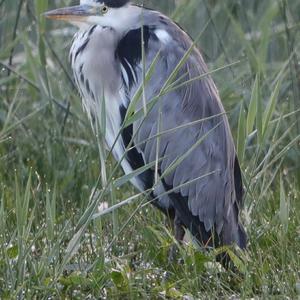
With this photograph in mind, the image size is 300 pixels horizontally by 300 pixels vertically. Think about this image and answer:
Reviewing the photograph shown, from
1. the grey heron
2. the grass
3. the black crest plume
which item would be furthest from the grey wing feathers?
the black crest plume

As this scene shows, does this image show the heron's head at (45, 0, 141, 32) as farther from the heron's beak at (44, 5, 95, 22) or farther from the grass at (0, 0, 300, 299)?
the grass at (0, 0, 300, 299)

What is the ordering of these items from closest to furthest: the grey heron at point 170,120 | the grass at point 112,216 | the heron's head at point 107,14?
the grass at point 112,216, the grey heron at point 170,120, the heron's head at point 107,14

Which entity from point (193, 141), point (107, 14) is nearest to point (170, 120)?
point (193, 141)

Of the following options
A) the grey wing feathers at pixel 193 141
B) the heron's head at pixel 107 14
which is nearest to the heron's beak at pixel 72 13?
the heron's head at pixel 107 14

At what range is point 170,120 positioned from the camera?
14.6 feet

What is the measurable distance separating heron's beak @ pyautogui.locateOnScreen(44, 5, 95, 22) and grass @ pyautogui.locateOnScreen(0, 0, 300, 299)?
0.20 ft

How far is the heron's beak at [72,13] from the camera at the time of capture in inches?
176

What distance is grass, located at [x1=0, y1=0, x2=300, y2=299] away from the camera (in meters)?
3.51

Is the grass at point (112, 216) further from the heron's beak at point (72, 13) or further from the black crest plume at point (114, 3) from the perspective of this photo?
the black crest plume at point (114, 3)

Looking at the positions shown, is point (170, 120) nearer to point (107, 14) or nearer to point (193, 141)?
point (193, 141)

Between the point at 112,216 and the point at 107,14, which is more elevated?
the point at 107,14

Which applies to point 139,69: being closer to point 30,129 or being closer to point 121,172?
point 121,172

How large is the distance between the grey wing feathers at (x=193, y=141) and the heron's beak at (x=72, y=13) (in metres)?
0.31

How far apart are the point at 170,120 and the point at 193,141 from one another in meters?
0.13
